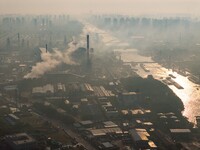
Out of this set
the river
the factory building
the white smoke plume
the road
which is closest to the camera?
the factory building

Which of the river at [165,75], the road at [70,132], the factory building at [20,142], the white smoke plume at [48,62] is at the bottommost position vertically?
the river at [165,75]

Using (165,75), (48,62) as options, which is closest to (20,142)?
(48,62)

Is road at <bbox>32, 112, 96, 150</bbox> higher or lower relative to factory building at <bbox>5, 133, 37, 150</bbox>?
lower

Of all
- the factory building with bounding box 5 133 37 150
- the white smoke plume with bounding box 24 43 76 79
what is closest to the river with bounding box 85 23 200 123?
the white smoke plume with bounding box 24 43 76 79

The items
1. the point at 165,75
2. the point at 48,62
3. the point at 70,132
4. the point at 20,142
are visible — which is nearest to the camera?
the point at 20,142

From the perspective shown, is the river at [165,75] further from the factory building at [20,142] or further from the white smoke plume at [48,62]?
the factory building at [20,142]

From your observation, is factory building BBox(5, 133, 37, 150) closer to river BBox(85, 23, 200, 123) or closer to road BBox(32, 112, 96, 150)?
road BBox(32, 112, 96, 150)

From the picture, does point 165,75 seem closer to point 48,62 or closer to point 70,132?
point 48,62

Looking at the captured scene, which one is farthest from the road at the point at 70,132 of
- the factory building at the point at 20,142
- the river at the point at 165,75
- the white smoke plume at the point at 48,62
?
the white smoke plume at the point at 48,62

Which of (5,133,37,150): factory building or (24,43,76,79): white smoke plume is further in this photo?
(24,43,76,79): white smoke plume
